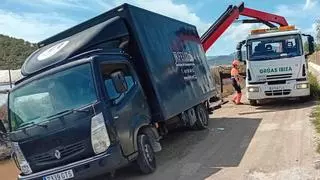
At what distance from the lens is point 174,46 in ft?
39.2

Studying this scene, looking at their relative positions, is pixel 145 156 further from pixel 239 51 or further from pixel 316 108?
pixel 239 51

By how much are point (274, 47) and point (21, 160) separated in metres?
11.2

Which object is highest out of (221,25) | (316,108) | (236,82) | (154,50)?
(221,25)

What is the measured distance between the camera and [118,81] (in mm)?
8156

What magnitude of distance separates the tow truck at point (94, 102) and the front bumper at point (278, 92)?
7.11 m

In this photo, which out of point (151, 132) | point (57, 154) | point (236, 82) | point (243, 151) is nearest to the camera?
point (57, 154)

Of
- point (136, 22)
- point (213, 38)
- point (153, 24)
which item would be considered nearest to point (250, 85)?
point (213, 38)

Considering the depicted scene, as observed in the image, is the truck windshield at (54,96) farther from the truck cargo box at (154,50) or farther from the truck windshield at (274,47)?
the truck windshield at (274,47)

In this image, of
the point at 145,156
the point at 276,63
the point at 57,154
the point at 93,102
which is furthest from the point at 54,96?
the point at 276,63

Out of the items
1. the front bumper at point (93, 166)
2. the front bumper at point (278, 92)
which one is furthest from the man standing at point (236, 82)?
the front bumper at point (93, 166)

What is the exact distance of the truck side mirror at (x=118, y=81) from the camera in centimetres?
812

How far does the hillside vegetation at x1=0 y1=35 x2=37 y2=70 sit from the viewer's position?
27891 millimetres

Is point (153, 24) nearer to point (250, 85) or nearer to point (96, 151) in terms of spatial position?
point (96, 151)

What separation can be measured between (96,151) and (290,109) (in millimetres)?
10100
